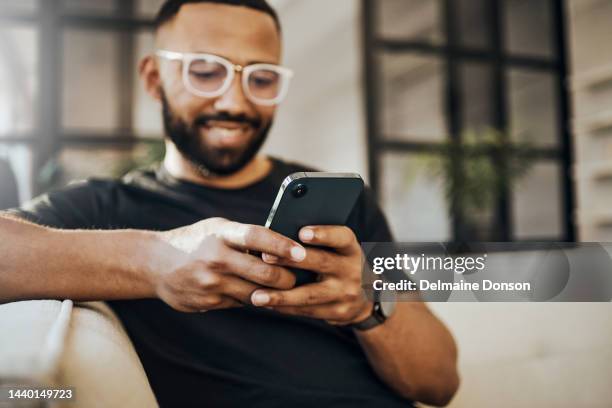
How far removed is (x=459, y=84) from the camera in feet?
12.3

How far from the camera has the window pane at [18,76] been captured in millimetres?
3111

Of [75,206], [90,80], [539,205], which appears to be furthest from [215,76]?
[539,205]

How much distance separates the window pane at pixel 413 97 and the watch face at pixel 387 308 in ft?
10.3

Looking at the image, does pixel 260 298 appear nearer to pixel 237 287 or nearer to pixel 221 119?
pixel 237 287

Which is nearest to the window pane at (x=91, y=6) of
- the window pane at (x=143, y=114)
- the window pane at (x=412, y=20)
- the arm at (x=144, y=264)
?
the window pane at (x=143, y=114)

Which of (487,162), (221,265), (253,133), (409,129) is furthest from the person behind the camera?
(409,129)

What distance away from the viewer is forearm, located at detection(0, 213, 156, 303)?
1.76 feet

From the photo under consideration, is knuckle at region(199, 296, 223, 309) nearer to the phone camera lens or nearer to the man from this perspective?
the man

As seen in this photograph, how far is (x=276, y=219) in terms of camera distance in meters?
0.52

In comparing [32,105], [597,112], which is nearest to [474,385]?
[597,112]

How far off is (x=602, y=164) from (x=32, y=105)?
128 inches

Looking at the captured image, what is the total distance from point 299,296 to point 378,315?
Result: 16 cm

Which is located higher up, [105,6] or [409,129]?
[105,6]

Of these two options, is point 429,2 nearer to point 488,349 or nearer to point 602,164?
point 602,164
